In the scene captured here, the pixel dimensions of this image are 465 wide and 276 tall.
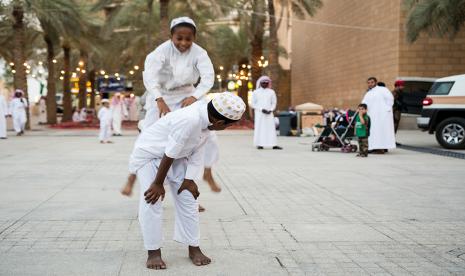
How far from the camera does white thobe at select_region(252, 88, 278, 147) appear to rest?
15047 millimetres

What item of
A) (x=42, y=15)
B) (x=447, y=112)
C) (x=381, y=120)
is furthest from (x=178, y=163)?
(x=42, y=15)

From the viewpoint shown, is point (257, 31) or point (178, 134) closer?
point (178, 134)

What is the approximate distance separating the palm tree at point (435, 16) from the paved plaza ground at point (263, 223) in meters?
10.5

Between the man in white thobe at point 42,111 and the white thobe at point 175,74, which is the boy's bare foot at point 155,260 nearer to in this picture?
the white thobe at point 175,74

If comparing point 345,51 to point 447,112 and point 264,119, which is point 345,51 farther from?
point 447,112

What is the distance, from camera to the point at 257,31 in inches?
1147

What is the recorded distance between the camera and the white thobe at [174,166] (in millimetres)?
3809

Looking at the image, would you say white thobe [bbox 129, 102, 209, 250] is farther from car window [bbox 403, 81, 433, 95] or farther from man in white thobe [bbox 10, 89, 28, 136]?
car window [bbox 403, 81, 433, 95]

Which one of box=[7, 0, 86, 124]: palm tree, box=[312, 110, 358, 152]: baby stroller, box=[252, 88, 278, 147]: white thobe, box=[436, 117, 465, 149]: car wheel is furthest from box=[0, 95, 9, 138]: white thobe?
box=[436, 117, 465, 149]: car wheel

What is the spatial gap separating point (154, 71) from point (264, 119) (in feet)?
32.4

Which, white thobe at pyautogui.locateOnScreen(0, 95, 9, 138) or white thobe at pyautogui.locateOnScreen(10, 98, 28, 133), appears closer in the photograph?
white thobe at pyautogui.locateOnScreen(0, 95, 9, 138)

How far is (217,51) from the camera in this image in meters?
37.2

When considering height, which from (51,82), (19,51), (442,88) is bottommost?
(442,88)

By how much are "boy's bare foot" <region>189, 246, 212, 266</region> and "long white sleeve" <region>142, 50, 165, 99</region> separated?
74.2 inches
